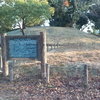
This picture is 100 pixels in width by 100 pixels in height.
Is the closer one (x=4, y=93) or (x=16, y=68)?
(x=4, y=93)

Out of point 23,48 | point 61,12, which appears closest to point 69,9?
point 61,12

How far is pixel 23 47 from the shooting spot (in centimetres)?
641

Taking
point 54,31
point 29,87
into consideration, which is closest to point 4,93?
point 29,87

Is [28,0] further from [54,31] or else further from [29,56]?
[29,56]

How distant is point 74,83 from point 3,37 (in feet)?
11.0

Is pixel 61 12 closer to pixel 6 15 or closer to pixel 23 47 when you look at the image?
pixel 6 15

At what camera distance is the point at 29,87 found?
5.47 m

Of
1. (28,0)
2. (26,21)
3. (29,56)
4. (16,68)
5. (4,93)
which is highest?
(28,0)

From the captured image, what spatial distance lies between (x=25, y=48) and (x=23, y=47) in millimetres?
89

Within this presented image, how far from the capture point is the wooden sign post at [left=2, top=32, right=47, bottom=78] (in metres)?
6.30

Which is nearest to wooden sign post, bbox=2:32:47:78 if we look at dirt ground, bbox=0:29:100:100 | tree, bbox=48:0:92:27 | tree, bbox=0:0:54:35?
dirt ground, bbox=0:29:100:100

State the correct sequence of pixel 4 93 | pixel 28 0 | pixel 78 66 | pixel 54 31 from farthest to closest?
1. pixel 54 31
2. pixel 28 0
3. pixel 78 66
4. pixel 4 93

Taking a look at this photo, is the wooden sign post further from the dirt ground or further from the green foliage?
the green foliage

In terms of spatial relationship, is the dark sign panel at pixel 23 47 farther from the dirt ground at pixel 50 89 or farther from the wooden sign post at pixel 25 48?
the dirt ground at pixel 50 89
